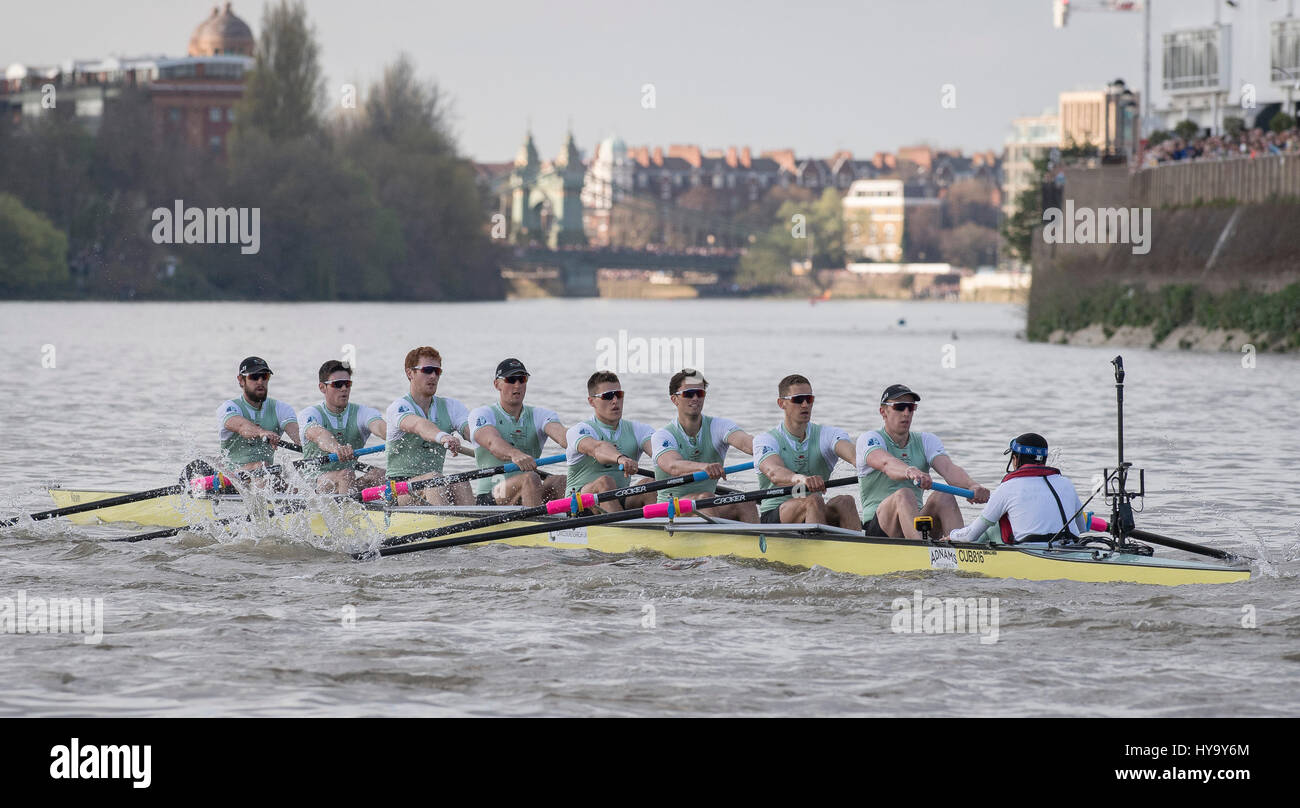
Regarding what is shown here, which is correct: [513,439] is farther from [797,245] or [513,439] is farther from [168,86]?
[797,245]

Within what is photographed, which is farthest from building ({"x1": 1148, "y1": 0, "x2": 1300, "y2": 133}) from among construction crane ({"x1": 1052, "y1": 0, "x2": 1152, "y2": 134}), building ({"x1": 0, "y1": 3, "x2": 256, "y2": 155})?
building ({"x1": 0, "y1": 3, "x2": 256, "y2": 155})

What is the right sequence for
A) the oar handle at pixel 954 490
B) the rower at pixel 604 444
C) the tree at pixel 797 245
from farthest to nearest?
1. the tree at pixel 797 245
2. the rower at pixel 604 444
3. the oar handle at pixel 954 490

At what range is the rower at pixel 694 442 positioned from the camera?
1177 cm

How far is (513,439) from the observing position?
1307 centimetres

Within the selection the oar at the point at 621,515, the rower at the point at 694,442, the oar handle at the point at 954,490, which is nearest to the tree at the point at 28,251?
the oar at the point at 621,515

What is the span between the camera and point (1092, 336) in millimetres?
49156

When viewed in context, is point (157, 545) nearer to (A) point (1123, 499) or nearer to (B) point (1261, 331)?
(A) point (1123, 499)

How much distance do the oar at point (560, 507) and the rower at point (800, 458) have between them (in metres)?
0.19

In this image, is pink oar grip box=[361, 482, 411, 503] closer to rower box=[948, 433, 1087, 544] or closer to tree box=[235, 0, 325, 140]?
rower box=[948, 433, 1087, 544]

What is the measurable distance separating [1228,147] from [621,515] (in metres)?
37.7

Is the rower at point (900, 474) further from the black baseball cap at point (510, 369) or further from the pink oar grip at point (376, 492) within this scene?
the pink oar grip at point (376, 492)

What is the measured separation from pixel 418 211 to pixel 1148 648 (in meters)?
83.7

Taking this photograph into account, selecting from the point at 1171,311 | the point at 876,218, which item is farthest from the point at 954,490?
the point at 876,218

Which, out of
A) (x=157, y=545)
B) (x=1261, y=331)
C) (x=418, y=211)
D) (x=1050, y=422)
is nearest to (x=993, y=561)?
(x=157, y=545)
